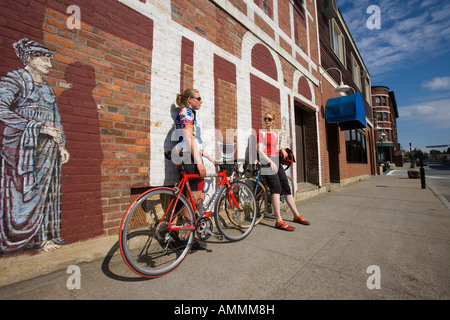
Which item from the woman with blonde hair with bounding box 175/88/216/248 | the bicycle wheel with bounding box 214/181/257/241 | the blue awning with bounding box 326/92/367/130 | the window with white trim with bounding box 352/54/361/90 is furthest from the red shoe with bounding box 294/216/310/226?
the window with white trim with bounding box 352/54/361/90

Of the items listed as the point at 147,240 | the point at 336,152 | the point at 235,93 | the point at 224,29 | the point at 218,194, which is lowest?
the point at 147,240

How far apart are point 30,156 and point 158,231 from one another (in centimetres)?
142

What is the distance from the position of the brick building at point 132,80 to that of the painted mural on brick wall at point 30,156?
0.07 m

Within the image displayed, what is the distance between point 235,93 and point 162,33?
1673 millimetres

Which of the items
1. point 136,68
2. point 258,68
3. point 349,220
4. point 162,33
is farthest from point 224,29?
point 349,220

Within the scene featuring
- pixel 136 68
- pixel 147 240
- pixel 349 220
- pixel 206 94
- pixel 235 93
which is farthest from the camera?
pixel 235 93

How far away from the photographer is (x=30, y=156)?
184 cm

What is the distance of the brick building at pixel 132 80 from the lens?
6.64ft

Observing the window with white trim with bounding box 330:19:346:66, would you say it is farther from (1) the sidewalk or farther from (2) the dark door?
(1) the sidewalk

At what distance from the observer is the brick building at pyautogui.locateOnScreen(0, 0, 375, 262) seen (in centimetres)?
202

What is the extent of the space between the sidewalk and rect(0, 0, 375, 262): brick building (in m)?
0.54

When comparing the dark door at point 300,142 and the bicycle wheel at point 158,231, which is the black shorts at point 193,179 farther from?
the dark door at point 300,142
